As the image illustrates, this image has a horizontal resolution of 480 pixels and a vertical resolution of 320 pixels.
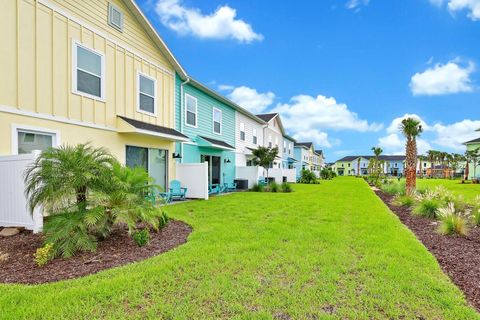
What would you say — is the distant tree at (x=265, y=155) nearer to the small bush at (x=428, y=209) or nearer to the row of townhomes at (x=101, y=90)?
the row of townhomes at (x=101, y=90)

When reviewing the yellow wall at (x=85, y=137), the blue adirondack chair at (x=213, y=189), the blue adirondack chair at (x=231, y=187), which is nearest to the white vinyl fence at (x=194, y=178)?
the yellow wall at (x=85, y=137)

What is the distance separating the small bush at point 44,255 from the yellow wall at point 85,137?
12.6 ft

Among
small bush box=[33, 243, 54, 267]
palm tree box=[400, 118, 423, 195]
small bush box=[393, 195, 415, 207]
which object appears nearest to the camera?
small bush box=[33, 243, 54, 267]

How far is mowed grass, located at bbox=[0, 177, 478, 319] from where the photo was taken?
10.6 feet

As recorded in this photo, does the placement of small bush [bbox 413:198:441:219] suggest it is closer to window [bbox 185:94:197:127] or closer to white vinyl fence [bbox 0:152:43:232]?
window [bbox 185:94:197:127]

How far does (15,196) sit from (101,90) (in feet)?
15.5

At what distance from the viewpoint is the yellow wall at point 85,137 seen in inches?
284

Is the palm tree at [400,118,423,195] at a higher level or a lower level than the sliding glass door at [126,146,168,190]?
higher

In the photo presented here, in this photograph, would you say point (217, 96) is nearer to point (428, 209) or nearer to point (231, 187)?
point (231, 187)

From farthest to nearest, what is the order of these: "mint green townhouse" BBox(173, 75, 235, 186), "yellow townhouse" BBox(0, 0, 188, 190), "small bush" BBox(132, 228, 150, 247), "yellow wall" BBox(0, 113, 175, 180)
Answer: "mint green townhouse" BBox(173, 75, 235, 186) → "yellow townhouse" BBox(0, 0, 188, 190) → "yellow wall" BBox(0, 113, 175, 180) → "small bush" BBox(132, 228, 150, 247)

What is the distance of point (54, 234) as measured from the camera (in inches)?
201

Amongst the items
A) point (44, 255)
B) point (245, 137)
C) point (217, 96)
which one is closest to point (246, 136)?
point (245, 137)

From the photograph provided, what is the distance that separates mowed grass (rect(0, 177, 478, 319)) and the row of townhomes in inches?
220

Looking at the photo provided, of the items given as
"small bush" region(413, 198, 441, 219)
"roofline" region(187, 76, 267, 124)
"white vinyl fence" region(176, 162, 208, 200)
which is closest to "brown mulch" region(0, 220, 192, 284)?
"white vinyl fence" region(176, 162, 208, 200)
